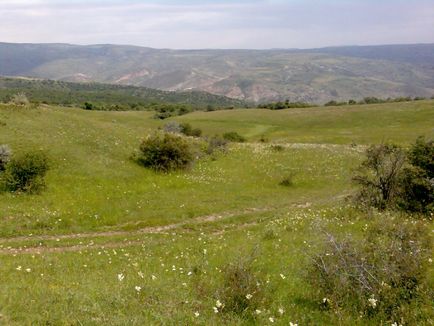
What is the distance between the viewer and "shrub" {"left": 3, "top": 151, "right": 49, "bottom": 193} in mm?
25453

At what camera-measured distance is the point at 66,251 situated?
17.9 m

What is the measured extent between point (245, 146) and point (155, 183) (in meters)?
20.4

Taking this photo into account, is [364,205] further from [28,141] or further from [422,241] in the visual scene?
[28,141]

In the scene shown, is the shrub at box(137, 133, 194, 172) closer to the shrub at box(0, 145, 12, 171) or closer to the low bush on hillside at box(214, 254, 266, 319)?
the shrub at box(0, 145, 12, 171)

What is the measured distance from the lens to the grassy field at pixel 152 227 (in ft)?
28.7

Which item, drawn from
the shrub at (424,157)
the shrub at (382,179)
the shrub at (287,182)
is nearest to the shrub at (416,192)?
the shrub at (382,179)

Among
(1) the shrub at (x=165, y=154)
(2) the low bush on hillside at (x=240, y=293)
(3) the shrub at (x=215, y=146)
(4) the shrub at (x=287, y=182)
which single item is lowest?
→ (4) the shrub at (x=287, y=182)

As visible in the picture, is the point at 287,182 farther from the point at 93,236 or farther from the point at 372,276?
the point at 372,276

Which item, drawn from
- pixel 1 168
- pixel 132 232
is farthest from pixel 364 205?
pixel 1 168

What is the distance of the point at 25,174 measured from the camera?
25.7 meters

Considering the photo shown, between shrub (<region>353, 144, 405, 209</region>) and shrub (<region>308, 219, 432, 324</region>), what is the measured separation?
516 inches

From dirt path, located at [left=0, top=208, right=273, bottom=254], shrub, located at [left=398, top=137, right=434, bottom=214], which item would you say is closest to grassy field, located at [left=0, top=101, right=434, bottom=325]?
dirt path, located at [left=0, top=208, right=273, bottom=254]

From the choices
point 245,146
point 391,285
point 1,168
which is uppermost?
point 391,285

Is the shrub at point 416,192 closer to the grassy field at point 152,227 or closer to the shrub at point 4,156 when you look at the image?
the grassy field at point 152,227
